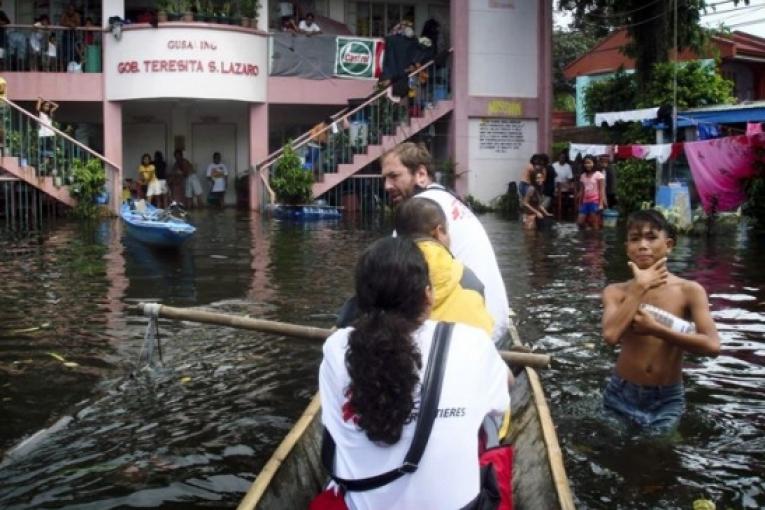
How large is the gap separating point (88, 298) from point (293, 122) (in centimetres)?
1713

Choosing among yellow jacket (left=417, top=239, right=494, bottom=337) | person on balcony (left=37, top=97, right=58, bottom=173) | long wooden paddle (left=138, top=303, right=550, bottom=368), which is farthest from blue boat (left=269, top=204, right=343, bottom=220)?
yellow jacket (left=417, top=239, right=494, bottom=337)

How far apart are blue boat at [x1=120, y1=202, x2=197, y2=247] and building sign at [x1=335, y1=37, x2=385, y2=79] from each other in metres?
10.4

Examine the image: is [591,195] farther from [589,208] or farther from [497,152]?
[497,152]

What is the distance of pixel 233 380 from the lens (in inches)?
276

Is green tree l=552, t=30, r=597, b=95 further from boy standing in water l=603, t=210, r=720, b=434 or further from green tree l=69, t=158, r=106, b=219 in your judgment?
boy standing in water l=603, t=210, r=720, b=434

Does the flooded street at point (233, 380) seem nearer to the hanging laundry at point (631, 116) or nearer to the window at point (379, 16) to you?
the hanging laundry at point (631, 116)

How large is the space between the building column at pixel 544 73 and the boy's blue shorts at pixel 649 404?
19748mm

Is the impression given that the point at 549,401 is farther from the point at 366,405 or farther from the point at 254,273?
the point at 254,273

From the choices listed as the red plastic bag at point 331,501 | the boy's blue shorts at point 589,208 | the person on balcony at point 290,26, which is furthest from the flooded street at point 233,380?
the person on balcony at point 290,26

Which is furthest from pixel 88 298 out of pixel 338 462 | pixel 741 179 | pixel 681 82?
pixel 681 82

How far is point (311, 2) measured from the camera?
25781 millimetres

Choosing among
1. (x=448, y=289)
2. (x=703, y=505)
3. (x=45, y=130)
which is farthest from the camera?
(x=45, y=130)

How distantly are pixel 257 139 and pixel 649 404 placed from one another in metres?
19.2

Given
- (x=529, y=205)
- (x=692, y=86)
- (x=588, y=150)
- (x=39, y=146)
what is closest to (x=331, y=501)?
(x=529, y=205)
